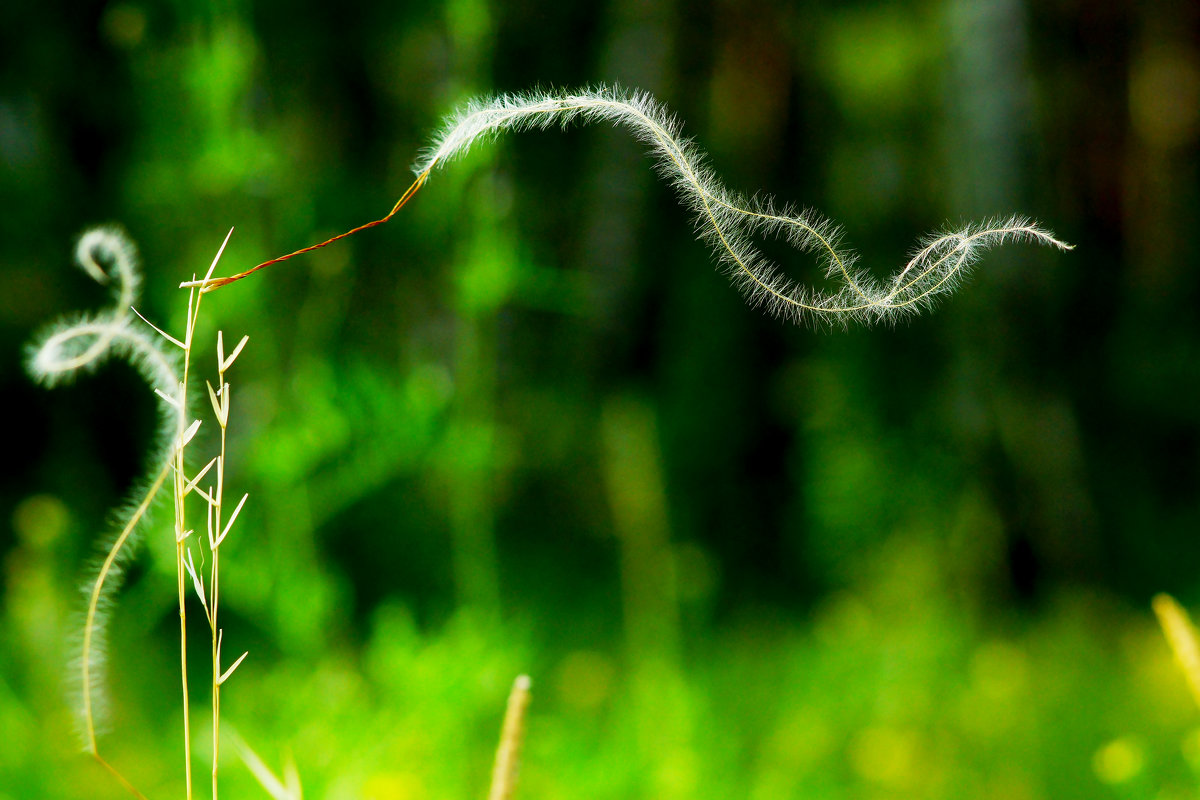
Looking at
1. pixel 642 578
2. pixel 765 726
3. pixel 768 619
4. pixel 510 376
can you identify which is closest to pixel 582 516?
pixel 510 376

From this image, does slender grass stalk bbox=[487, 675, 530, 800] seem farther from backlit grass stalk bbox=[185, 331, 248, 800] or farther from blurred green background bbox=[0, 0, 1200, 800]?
blurred green background bbox=[0, 0, 1200, 800]

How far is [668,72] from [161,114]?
84cm

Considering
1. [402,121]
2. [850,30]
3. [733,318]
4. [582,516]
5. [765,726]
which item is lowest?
[765,726]

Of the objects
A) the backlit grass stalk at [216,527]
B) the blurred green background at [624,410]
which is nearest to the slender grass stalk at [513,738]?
the backlit grass stalk at [216,527]

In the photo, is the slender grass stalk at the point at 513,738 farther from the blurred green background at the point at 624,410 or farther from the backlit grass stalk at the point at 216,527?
the blurred green background at the point at 624,410

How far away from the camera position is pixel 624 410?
1.31 metres

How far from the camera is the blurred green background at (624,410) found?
806 mm

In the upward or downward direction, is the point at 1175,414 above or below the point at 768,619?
above

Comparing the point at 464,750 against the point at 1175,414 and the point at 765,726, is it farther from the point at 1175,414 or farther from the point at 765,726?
the point at 1175,414

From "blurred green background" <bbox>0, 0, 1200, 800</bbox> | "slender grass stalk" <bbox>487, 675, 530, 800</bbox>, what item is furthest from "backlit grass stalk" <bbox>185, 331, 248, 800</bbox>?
"blurred green background" <bbox>0, 0, 1200, 800</bbox>

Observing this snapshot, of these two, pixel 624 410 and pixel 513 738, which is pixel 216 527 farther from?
pixel 624 410

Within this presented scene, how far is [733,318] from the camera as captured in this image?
1.64 m

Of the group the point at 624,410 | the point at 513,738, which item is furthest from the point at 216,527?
the point at 624,410

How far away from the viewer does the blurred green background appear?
81cm
